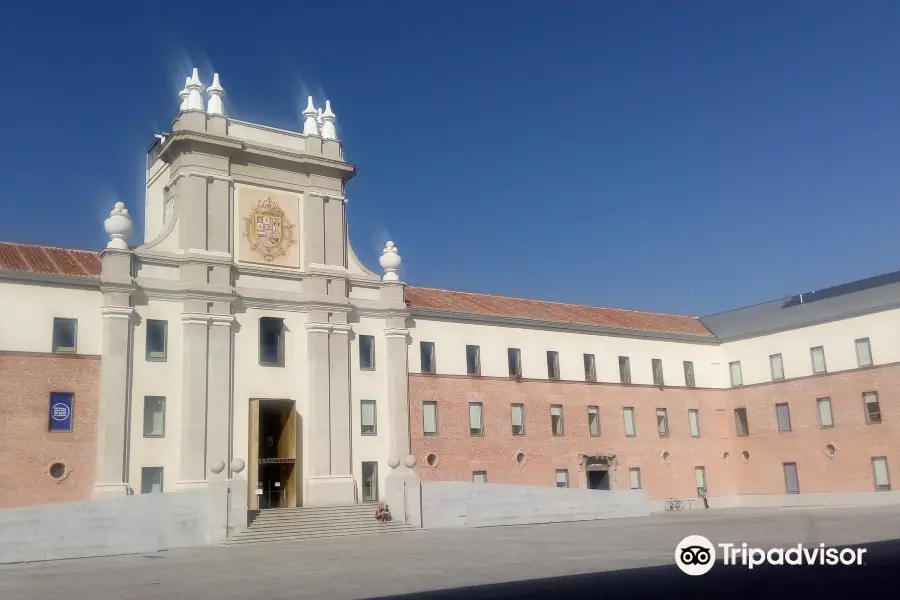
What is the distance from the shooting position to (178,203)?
1406 inches

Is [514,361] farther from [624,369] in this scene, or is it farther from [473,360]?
→ [624,369]

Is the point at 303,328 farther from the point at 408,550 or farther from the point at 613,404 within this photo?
the point at 613,404

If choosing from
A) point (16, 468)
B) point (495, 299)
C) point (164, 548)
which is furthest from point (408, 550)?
point (495, 299)

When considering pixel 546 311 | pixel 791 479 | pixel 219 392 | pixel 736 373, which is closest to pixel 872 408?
pixel 791 479

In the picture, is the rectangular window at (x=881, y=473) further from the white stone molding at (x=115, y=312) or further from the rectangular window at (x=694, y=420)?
the white stone molding at (x=115, y=312)

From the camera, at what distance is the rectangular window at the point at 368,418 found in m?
38.2

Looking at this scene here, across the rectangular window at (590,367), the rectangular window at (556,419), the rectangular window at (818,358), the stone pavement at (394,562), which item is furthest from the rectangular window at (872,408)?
the rectangular window at (556,419)

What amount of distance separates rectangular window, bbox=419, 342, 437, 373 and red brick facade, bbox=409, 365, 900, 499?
0.53 m

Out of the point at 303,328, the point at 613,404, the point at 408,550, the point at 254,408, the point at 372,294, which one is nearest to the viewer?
the point at 408,550

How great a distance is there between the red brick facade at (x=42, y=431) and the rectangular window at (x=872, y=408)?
38.5 meters

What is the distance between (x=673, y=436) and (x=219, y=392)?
90.1 feet

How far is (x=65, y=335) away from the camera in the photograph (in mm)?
31750

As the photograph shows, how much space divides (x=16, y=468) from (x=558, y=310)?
98.4ft

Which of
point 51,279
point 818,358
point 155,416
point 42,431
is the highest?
point 51,279
